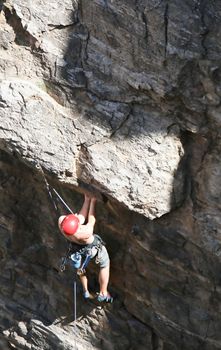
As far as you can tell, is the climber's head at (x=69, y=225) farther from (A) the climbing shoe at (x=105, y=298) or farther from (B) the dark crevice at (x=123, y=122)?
(A) the climbing shoe at (x=105, y=298)

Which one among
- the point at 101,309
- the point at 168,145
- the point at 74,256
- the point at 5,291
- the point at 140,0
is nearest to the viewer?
the point at 140,0

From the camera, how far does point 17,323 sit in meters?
8.62

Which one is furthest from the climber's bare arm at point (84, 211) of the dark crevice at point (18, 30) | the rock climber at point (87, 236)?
the dark crevice at point (18, 30)

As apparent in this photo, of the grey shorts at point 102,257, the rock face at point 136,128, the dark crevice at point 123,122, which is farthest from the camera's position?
the grey shorts at point 102,257

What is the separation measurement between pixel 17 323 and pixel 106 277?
1.99 meters

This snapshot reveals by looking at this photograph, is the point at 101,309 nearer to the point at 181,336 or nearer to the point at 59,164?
the point at 181,336

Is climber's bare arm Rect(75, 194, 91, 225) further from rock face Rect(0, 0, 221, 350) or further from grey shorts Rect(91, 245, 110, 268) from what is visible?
grey shorts Rect(91, 245, 110, 268)

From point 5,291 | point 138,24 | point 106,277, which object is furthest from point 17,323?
point 138,24

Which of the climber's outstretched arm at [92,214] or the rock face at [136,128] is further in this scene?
the climber's outstretched arm at [92,214]

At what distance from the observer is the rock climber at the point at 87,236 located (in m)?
6.48

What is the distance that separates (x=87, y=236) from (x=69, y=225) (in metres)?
0.34

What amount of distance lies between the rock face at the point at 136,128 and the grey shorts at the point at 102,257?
0.15 metres

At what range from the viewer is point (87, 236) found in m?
6.69

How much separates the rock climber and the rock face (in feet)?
0.52
